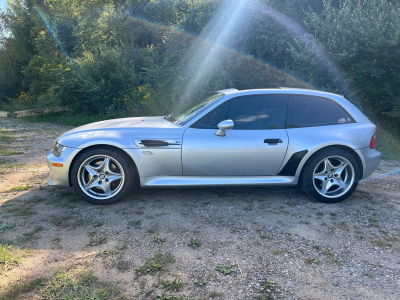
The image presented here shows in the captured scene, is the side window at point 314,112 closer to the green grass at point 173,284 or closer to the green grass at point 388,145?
the green grass at point 173,284

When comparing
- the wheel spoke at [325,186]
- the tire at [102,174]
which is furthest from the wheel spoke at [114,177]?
the wheel spoke at [325,186]

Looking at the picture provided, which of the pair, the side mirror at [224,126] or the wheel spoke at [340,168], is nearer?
the side mirror at [224,126]

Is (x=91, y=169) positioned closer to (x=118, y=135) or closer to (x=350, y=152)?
(x=118, y=135)

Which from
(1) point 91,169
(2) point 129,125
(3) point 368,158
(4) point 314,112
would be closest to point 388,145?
(3) point 368,158

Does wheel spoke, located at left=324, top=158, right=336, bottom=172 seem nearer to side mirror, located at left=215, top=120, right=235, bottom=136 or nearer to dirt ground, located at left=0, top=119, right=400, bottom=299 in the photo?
dirt ground, located at left=0, top=119, right=400, bottom=299

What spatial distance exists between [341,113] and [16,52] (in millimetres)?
27703

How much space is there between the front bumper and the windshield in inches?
57.2

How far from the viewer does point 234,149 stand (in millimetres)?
4129

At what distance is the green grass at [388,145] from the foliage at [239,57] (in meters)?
0.50

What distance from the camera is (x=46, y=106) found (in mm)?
14852

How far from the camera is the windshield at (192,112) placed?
14.5ft

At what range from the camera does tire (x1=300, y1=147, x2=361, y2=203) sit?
4.31m

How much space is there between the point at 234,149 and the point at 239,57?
23.2ft

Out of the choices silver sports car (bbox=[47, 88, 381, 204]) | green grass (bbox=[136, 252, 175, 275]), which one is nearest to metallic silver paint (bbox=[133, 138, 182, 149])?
silver sports car (bbox=[47, 88, 381, 204])
